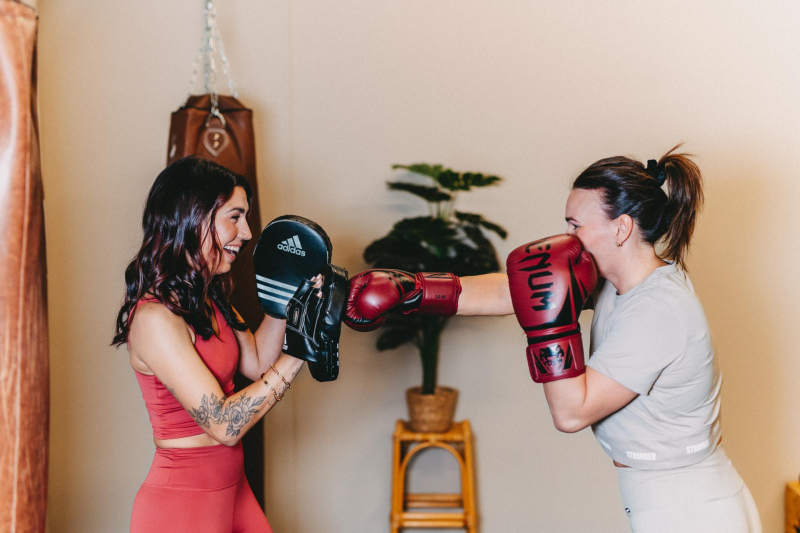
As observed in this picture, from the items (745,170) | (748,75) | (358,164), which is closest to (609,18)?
(748,75)

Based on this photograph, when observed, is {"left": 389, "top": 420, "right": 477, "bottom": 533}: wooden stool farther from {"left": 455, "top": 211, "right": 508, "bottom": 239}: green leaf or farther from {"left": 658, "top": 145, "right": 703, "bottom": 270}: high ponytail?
{"left": 658, "top": 145, "right": 703, "bottom": 270}: high ponytail

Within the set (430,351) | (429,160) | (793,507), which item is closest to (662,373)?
(430,351)

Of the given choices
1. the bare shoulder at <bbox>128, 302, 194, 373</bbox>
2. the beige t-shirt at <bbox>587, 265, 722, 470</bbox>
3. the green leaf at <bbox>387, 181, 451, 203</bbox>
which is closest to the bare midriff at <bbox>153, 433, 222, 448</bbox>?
the bare shoulder at <bbox>128, 302, 194, 373</bbox>

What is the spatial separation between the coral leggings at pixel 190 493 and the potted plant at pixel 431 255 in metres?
1.05

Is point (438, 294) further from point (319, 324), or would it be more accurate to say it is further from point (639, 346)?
point (639, 346)

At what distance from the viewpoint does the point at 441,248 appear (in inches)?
91.9

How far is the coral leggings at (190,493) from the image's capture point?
1372 millimetres

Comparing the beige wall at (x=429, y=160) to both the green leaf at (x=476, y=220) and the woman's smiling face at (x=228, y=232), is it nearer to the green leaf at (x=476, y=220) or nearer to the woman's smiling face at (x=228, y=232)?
the green leaf at (x=476, y=220)

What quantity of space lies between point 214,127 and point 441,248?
0.90 metres

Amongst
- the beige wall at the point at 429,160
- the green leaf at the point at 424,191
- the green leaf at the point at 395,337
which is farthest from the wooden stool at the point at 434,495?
the green leaf at the point at 424,191

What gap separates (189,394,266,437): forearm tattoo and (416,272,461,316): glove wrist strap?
19.9 inches

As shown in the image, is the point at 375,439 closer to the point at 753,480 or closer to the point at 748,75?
the point at 753,480

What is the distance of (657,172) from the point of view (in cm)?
143

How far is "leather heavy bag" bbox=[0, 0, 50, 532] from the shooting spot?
1.30 meters
